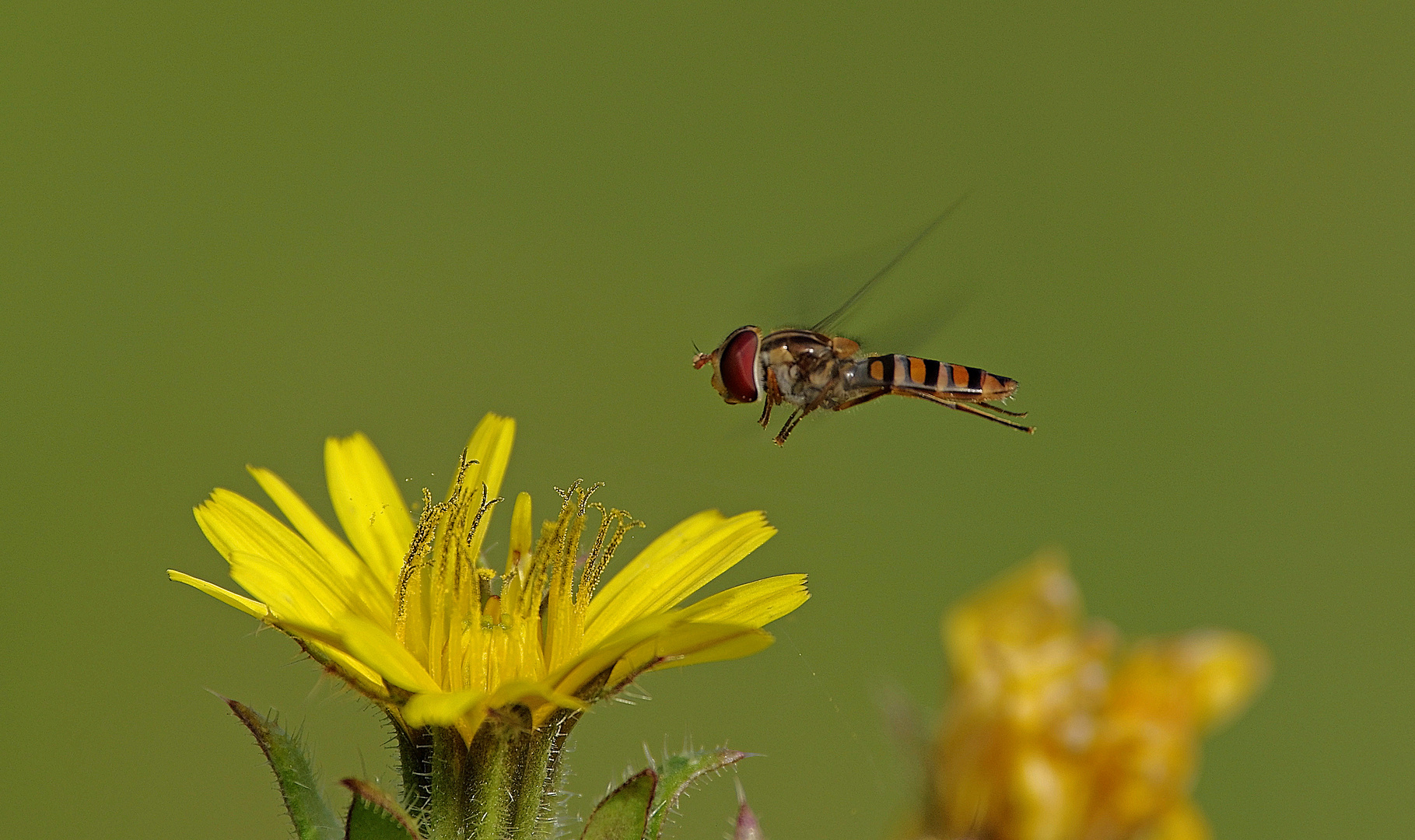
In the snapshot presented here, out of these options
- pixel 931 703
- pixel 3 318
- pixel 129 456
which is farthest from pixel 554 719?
pixel 3 318

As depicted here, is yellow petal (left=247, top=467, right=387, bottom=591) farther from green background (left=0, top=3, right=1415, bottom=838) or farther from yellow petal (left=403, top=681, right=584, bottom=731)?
green background (left=0, top=3, right=1415, bottom=838)

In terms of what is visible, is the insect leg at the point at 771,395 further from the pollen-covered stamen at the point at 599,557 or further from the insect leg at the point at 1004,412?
the pollen-covered stamen at the point at 599,557

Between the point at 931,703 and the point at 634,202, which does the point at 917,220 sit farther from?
the point at 931,703

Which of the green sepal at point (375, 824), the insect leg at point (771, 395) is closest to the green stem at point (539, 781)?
the green sepal at point (375, 824)

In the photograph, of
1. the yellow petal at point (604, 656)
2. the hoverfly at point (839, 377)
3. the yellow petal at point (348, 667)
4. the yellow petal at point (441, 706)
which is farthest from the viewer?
the hoverfly at point (839, 377)

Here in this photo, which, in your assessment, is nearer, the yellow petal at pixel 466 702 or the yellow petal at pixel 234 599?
the yellow petal at pixel 466 702

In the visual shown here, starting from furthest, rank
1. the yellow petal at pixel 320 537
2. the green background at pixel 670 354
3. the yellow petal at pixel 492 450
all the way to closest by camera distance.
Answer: the green background at pixel 670 354, the yellow petal at pixel 492 450, the yellow petal at pixel 320 537
